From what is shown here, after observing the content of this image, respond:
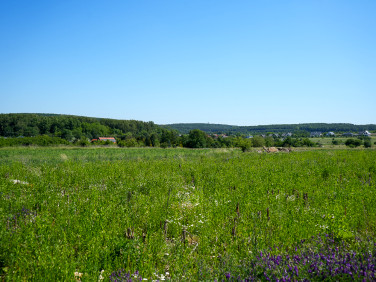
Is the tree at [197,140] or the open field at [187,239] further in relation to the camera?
the tree at [197,140]

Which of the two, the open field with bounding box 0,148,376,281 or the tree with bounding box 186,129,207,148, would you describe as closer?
the open field with bounding box 0,148,376,281

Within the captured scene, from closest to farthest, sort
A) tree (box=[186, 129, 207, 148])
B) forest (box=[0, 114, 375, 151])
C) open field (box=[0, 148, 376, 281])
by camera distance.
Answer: open field (box=[0, 148, 376, 281]) → forest (box=[0, 114, 375, 151]) → tree (box=[186, 129, 207, 148])

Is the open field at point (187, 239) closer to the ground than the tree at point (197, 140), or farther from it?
farther from it

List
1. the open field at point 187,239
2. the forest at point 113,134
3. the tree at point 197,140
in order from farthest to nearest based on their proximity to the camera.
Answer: the tree at point 197,140
the forest at point 113,134
the open field at point 187,239

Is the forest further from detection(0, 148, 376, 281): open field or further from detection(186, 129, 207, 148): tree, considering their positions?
detection(0, 148, 376, 281): open field

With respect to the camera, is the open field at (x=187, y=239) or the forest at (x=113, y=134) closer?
the open field at (x=187, y=239)

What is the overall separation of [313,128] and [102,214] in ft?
689

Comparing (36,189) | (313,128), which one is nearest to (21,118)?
(36,189)

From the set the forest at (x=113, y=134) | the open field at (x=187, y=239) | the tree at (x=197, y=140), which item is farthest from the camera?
the tree at (x=197, y=140)

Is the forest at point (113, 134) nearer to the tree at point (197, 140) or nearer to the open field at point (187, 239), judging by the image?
the tree at point (197, 140)

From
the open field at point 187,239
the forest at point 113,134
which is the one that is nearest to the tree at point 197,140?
the forest at point 113,134

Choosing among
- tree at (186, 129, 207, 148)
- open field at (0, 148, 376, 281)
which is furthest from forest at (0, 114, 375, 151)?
open field at (0, 148, 376, 281)

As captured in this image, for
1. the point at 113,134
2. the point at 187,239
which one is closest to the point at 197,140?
the point at 187,239

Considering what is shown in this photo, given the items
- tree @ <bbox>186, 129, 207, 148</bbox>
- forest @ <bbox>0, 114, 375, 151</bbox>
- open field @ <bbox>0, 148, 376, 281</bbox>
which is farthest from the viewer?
tree @ <bbox>186, 129, 207, 148</bbox>
